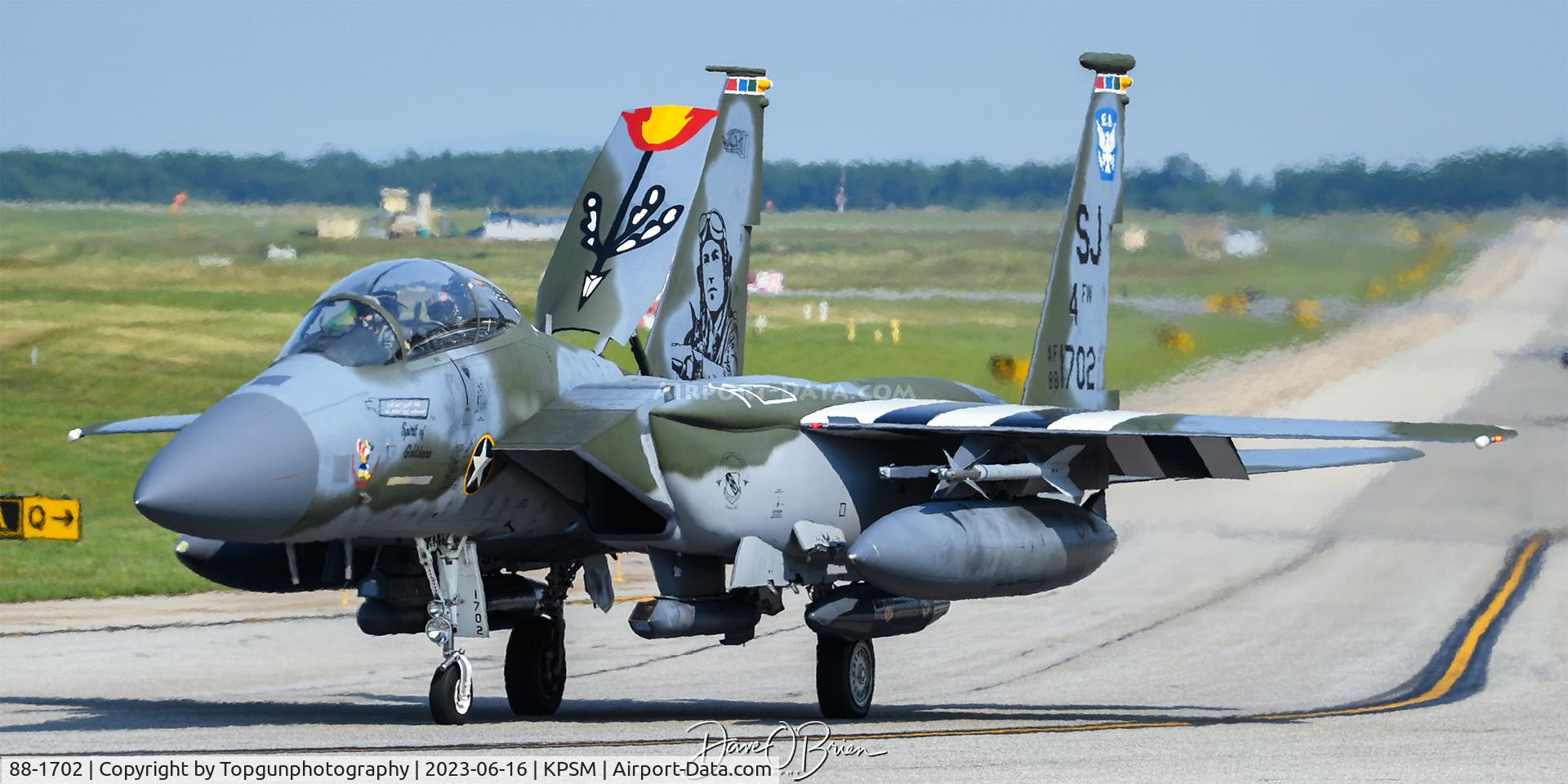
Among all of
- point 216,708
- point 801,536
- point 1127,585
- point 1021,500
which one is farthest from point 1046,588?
point 1127,585

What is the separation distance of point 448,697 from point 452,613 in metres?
0.60

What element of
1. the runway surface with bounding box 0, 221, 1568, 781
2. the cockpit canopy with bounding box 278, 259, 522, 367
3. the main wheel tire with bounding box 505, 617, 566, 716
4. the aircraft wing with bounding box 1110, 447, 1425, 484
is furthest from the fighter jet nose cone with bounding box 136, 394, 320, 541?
the aircraft wing with bounding box 1110, 447, 1425, 484

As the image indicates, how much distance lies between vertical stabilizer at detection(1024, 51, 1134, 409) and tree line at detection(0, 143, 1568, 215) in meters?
14.2

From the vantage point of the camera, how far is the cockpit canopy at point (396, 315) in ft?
46.4

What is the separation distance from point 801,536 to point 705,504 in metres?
0.97

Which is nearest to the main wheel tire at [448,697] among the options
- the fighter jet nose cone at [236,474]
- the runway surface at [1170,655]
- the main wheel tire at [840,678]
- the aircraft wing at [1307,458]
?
the runway surface at [1170,655]

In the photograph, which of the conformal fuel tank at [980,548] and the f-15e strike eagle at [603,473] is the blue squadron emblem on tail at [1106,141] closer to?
the f-15e strike eagle at [603,473]

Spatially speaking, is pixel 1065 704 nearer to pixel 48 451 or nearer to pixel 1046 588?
pixel 1046 588

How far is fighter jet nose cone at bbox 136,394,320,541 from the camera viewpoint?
12602 mm

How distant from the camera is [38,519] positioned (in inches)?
932

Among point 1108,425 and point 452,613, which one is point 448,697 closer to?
point 452,613

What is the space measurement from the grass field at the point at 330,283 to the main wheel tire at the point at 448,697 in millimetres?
13798

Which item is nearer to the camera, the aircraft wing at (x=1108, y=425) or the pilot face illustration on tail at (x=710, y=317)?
the aircraft wing at (x=1108, y=425)

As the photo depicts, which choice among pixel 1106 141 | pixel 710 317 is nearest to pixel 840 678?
pixel 710 317
